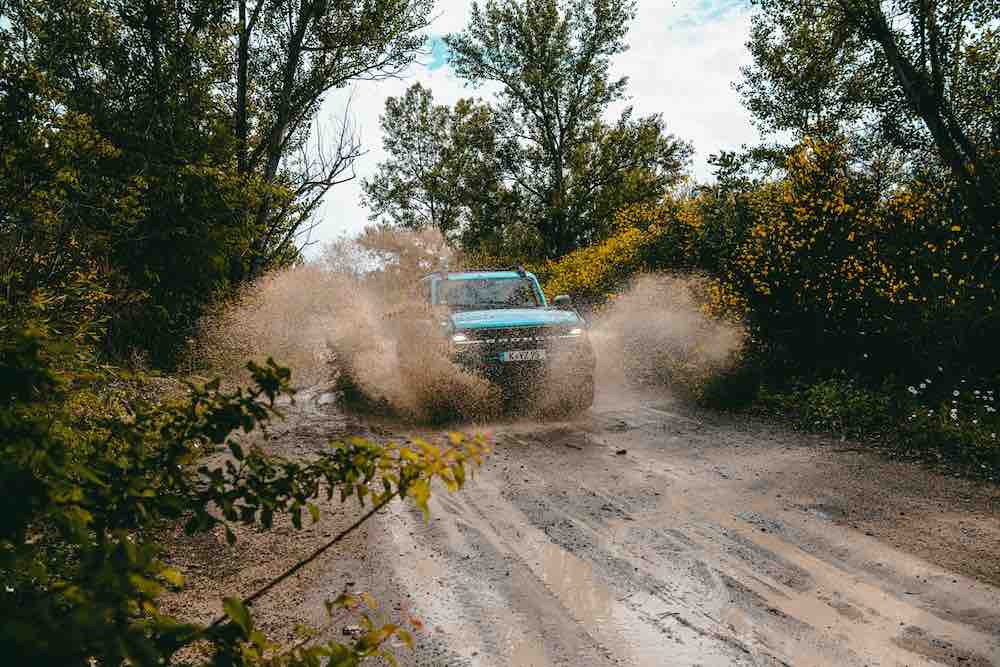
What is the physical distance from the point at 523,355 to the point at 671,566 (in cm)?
516

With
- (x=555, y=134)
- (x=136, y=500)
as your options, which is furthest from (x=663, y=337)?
(x=555, y=134)

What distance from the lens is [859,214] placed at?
8.85 m

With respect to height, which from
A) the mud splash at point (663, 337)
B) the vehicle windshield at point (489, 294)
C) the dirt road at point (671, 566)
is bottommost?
the dirt road at point (671, 566)

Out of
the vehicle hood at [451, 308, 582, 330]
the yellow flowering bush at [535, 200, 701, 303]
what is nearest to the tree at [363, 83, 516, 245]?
the yellow flowering bush at [535, 200, 701, 303]

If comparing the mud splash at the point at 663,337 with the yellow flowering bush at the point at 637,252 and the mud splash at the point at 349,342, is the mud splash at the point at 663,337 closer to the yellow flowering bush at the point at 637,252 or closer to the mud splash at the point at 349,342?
the yellow flowering bush at the point at 637,252

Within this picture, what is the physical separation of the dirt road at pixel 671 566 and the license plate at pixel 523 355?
2.31 metres

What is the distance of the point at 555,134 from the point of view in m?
36.3

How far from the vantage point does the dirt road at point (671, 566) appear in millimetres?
3504

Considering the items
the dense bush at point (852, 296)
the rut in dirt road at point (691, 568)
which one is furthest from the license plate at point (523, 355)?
the dense bush at point (852, 296)

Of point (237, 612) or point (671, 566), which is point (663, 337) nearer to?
point (671, 566)

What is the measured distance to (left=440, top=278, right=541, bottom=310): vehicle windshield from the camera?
11.0m

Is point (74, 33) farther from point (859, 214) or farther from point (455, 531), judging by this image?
point (859, 214)

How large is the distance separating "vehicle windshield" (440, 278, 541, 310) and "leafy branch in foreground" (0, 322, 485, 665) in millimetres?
8674

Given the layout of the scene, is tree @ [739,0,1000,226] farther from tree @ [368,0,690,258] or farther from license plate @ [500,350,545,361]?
tree @ [368,0,690,258]
